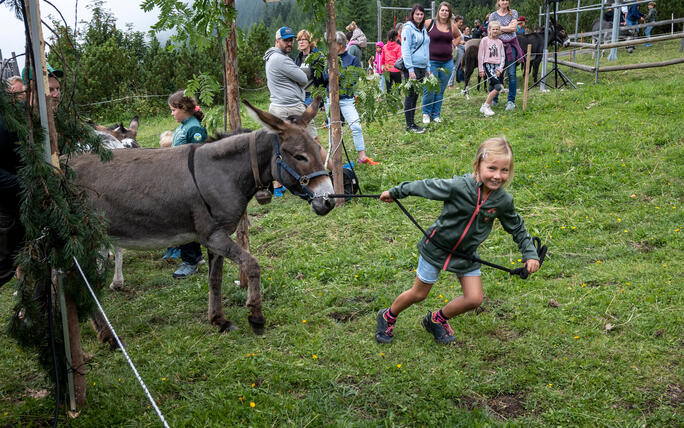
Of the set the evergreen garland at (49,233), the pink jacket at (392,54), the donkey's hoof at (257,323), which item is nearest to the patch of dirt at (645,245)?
the donkey's hoof at (257,323)

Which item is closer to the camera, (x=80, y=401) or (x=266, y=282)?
(x=80, y=401)

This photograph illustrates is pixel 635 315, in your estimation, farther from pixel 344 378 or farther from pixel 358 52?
pixel 358 52

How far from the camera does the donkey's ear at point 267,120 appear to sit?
4.19 metres

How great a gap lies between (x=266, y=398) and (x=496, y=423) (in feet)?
5.21

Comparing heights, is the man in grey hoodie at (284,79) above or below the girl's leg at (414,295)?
above

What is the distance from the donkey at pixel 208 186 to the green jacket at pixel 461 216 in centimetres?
97

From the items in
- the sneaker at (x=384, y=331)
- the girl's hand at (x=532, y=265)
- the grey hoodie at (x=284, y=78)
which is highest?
the grey hoodie at (x=284, y=78)

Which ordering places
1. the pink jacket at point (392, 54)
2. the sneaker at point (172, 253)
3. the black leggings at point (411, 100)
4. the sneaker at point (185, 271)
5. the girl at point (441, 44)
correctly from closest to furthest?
the sneaker at point (185, 271) → the sneaker at point (172, 253) → the black leggings at point (411, 100) → the girl at point (441, 44) → the pink jacket at point (392, 54)

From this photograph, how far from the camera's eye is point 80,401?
141 inches

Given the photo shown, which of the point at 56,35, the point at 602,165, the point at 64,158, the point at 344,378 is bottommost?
the point at 344,378

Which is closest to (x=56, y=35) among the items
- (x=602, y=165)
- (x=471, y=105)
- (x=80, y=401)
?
(x=80, y=401)

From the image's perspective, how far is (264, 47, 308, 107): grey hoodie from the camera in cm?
759

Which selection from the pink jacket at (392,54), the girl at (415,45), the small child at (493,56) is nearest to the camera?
the girl at (415,45)

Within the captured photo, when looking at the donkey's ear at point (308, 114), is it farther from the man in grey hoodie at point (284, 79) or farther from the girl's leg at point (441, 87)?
the girl's leg at point (441, 87)
